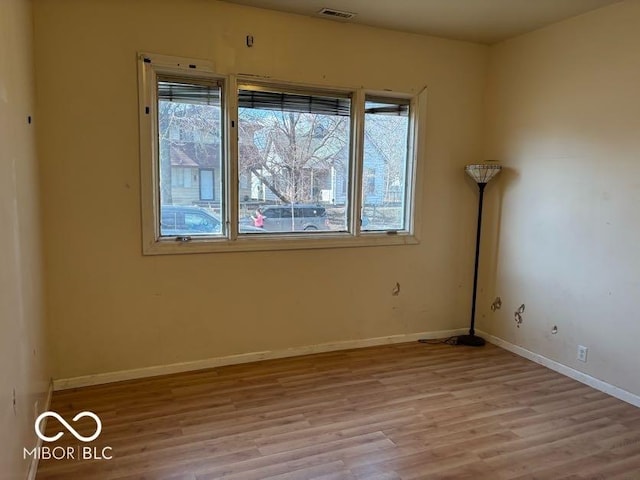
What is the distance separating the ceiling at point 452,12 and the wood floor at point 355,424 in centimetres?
269

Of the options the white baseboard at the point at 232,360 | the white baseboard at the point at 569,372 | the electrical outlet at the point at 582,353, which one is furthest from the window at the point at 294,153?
the electrical outlet at the point at 582,353

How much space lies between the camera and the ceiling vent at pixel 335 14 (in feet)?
11.2

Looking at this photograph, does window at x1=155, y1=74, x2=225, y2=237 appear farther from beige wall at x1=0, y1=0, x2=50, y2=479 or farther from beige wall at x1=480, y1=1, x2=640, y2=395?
beige wall at x1=480, y1=1, x2=640, y2=395

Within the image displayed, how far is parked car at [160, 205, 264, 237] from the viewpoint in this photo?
3373 mm

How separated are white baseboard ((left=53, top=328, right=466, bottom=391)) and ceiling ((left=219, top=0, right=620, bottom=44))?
263cm

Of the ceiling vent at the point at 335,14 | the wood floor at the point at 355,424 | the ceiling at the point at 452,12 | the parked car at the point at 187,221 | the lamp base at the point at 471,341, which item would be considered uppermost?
the ceiling at the point at 452,12

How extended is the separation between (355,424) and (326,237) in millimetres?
1560

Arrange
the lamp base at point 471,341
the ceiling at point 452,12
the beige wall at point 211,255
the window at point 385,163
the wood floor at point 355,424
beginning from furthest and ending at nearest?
the lamp base at point 471,341
the window at point 385,163
the ceiling at point 452,12
the beige wall at point 211,255
the wood floor at point 355,424

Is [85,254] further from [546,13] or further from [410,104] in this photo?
[546,13]

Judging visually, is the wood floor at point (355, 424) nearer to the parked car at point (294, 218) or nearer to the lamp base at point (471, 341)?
the lamp base at point (471, 341)

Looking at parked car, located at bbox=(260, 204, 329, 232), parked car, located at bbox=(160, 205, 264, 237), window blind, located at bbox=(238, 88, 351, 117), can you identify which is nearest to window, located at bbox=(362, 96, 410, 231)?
window blind, located at bbox=(238, 88, 351, 117)

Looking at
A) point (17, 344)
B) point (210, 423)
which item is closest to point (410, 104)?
point (210, 423)

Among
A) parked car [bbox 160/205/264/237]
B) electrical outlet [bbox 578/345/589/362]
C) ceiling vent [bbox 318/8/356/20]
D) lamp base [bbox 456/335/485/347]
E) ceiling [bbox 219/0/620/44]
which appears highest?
ceiling [bbox 219/0/620/44]

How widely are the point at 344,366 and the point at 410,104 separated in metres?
2.29
